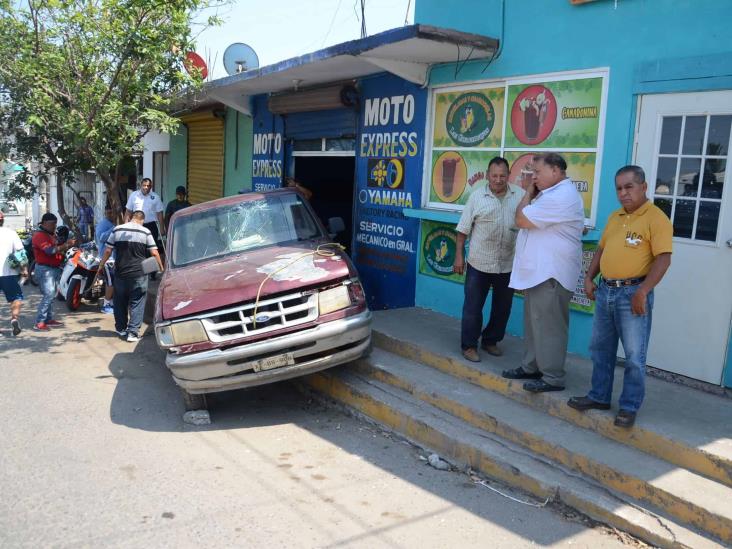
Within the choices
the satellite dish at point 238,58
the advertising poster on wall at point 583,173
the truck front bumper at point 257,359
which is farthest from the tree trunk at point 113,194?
the advertising poster on wall at point 583,173

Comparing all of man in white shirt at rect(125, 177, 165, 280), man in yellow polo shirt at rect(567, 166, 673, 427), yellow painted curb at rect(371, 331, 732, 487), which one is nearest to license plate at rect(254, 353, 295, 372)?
yellow painted curb at rect(371, 331, 732, 487)

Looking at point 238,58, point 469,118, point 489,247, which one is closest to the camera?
point 489,247

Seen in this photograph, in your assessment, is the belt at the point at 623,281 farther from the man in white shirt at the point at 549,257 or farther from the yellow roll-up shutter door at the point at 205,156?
the yellow roll-up shutter door at the point at 205,156

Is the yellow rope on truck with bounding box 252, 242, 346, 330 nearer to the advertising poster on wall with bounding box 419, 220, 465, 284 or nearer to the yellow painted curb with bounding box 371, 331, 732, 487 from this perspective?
the yellow painted curb with bounding box 371, 331, 732, 487

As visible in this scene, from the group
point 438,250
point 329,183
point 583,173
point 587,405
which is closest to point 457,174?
point 438,250

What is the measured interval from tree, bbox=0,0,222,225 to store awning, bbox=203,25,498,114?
1.21m

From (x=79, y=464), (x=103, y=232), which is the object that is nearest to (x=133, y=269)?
(x=103, y=232)

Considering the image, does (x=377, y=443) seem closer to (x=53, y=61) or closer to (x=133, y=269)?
(x=133, y=269)

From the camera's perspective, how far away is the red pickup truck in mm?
5121

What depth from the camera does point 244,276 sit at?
5.52 meters

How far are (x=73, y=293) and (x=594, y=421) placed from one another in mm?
8540

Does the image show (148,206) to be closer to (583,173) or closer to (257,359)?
(257,359)

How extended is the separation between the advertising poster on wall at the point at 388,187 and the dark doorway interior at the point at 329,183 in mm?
2109

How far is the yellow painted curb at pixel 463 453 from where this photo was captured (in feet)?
11.8
